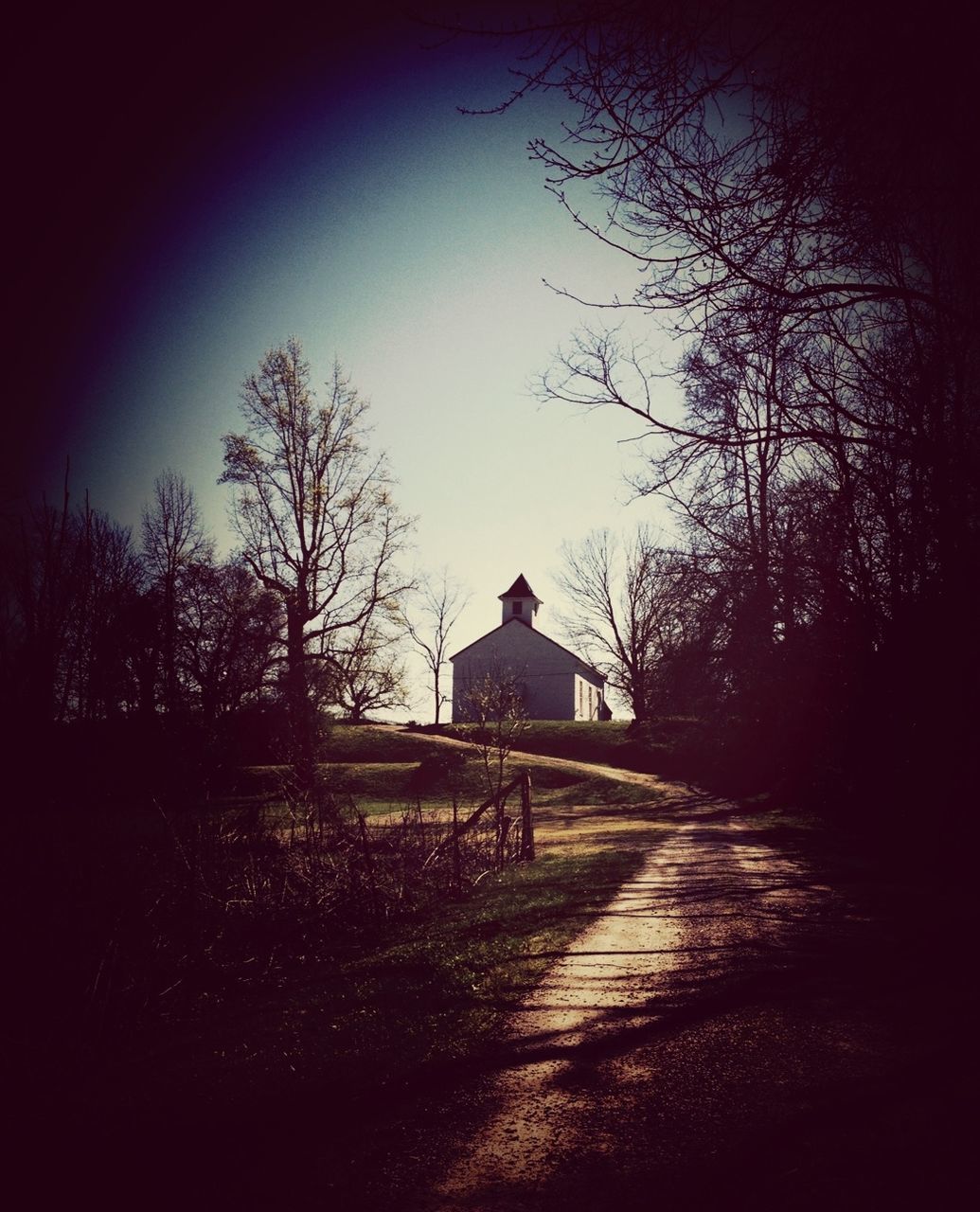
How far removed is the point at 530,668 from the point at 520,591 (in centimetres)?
893

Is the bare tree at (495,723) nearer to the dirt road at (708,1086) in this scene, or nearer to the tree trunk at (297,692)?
the tree trunk at (297,692)

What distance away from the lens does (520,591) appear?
202ft

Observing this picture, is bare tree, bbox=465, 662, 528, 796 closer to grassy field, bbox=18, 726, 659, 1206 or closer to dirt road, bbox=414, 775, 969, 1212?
grassy field, bbox=18, 726, 659, 1206

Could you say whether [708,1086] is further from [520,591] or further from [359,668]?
[520,591]

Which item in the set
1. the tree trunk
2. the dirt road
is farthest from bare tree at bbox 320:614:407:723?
the dirt road

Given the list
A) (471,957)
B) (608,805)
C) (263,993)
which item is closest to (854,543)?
(471,957)

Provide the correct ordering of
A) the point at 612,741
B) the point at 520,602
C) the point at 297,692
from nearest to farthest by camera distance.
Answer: the point at 297,692 < the point at 612,741 < the point at 520,602

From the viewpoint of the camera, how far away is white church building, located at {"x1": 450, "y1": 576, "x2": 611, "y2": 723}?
177ft

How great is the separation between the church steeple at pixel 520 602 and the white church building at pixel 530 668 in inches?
45.6

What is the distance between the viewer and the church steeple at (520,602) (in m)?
60.7

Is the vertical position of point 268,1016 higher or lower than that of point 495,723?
lower

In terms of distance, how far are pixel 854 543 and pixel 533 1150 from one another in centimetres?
1094

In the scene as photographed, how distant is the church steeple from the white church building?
1.16 m

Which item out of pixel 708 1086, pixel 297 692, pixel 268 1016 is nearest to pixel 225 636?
pixel 297 692
